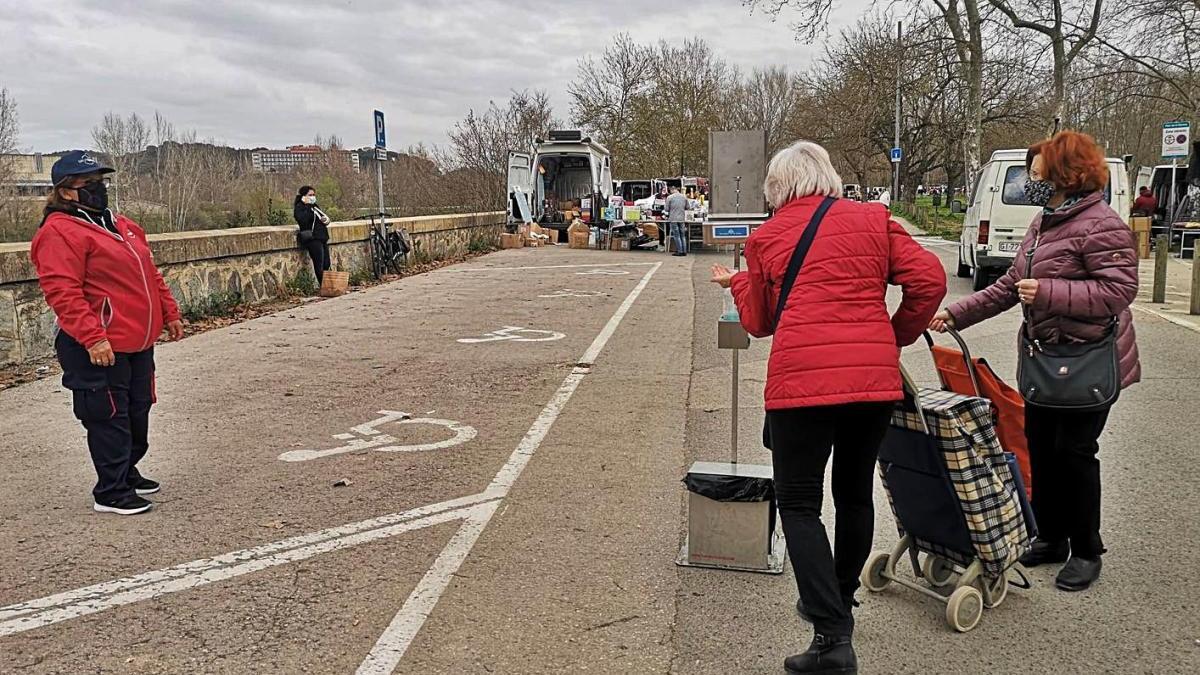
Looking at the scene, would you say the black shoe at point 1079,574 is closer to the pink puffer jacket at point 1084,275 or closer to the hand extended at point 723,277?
the pink puffer jacket at point 1084,275

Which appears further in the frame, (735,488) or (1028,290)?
(735,488)

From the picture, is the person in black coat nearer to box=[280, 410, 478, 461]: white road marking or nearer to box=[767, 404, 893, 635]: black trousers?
box=[280, 410, 478, 461]: white road marking

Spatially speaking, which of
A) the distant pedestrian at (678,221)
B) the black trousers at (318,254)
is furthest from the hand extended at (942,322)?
the distant pedestrian at (678,221)

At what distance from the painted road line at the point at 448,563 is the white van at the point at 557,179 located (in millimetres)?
20241

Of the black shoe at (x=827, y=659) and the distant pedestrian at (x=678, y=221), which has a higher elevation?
the distant pedestrian at (x=678, y=221)

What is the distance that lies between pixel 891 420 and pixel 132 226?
4117mm

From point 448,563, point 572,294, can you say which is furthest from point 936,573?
point 572,294

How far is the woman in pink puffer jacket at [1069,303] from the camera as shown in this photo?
3.60 metres

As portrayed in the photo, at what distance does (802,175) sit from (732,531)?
168cm

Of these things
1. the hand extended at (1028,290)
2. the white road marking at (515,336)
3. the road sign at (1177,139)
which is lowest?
the white road marking at (515,336)

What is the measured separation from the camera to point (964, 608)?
11.6 feet

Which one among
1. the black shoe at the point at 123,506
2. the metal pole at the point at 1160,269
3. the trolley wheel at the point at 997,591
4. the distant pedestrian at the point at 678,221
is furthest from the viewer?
the distant pedestrian at the point at 678,221

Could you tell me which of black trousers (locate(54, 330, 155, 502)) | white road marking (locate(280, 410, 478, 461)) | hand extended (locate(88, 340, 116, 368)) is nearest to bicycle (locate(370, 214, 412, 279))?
white road marking (locate(280, 410, 478, 461))

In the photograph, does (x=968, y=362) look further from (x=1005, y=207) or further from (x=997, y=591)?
(x=1005, y=207)
